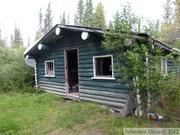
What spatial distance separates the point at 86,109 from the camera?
5480mm

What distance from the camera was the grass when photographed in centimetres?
398

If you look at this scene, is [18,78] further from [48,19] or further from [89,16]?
[48,19]

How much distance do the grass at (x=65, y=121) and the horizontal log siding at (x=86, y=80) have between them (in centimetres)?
48

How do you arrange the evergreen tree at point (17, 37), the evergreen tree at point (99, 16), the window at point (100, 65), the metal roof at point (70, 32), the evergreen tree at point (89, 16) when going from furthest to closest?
the evergreen tree at point (17, 37)
the evergreen tree at point (89, 16)
the evergreen tree at point (99, 16)
the window at point (100, 65)
the metal roof at point (70, 32)

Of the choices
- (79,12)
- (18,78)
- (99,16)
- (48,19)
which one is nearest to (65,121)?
(18,78)

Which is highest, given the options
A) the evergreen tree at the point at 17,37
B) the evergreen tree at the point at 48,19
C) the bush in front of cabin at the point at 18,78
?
the evergreen tree at the point at 48,19

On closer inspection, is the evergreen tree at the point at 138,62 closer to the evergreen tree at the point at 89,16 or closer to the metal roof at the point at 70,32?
the metal roof at the point at 70,32

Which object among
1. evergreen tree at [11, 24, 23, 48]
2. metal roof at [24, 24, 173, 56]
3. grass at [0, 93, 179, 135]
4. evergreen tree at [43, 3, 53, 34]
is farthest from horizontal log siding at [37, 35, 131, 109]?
evergreen tree at [11, 24, 23, 48]

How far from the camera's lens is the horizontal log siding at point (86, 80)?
17.9 feet

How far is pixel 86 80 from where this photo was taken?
21.4ft

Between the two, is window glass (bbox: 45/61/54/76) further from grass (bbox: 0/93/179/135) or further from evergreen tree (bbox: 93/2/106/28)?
evergreen tree (bbox: 93/2/106/28)

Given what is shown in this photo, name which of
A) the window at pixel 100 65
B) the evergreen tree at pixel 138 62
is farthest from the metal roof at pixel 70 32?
the window at pixel 100 65

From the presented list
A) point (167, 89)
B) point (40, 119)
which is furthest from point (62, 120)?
point (167, 89)

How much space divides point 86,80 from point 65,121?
2279 millimetres
